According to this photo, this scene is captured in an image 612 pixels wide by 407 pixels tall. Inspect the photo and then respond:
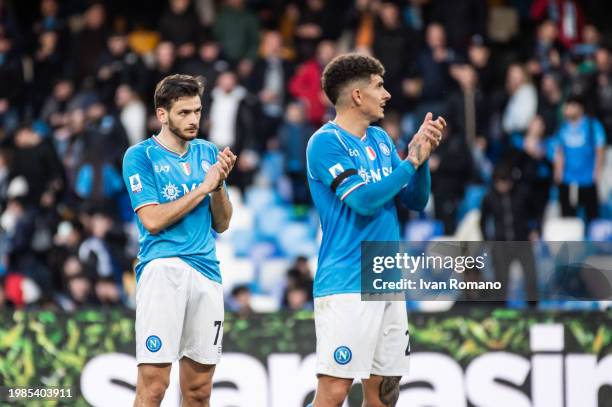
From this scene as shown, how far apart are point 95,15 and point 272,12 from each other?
2340 millimetres

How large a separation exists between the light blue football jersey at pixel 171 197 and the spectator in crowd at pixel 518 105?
27.3 ft

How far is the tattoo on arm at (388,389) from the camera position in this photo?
7277 millimetres

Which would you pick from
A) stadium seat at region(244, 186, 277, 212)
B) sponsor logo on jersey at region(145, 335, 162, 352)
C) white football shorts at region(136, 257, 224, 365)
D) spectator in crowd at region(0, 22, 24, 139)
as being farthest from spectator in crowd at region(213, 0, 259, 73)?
sponsor logo on jersey at region(145, 335, 162, 352)

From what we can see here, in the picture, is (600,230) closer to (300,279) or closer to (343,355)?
(300,279)

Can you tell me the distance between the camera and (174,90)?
7504mm

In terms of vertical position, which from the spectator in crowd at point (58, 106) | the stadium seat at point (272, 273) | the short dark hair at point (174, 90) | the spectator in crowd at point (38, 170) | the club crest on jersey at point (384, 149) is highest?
the spectator in crowd at point (58, 106)

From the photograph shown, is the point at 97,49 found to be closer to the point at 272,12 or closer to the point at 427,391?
the point at 272,12

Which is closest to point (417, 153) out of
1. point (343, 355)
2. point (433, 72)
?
point (343, 355)

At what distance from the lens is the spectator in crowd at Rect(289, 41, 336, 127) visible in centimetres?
1591

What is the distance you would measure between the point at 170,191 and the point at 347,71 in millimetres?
1209

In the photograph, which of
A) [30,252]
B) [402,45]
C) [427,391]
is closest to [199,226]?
[427,391]

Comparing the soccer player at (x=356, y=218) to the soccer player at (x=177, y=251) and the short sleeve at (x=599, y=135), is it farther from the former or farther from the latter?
the short sleeve at (x=599, y=135)

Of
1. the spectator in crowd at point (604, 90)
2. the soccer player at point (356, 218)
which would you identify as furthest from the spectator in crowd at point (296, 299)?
the soccer player at point (356, 218)

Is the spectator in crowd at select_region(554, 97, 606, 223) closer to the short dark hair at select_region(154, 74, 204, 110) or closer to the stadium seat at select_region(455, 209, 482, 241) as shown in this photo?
the stadium seat at select_region(455, 209, 482, 241)
